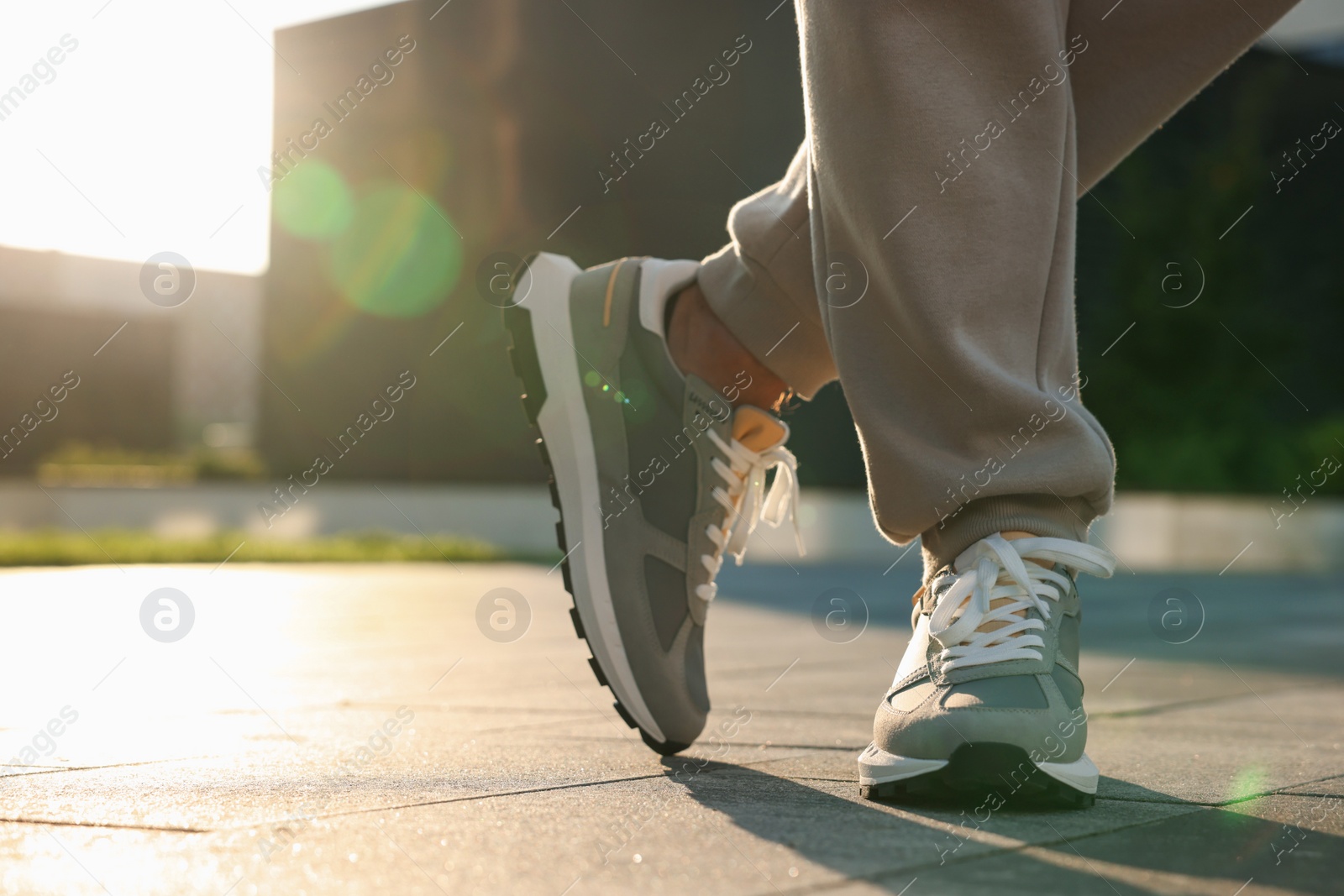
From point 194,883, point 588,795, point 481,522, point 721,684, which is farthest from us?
point 481,522

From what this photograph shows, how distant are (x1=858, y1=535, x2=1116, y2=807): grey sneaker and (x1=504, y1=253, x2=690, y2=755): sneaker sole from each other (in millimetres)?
311

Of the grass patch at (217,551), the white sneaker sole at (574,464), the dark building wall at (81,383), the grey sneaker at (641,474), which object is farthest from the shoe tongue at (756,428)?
the dark building wall at (81,383)

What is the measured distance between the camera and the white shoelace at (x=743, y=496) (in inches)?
62.7

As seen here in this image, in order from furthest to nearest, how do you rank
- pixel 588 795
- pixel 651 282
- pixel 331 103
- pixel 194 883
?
1. pixel 331 103
2. pixel 651 282
3. pixel 588 795
4. pixel 194 883

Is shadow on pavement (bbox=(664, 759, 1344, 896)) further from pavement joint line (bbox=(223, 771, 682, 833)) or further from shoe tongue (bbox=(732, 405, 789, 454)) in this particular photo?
shoe tongue (bbox=(732, 405, 789, 454))

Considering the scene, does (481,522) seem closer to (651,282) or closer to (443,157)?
(443,157)

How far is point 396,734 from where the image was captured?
1593 mm

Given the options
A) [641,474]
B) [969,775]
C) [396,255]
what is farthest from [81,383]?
[969,775]

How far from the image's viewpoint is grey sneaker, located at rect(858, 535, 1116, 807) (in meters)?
1.20

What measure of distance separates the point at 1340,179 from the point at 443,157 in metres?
9.65

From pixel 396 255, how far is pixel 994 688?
48.1 feet

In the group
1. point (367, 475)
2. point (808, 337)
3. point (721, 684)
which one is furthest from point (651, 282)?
point (367, 475)

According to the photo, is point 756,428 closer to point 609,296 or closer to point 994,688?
point 609,296

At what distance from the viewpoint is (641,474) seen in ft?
5.31
